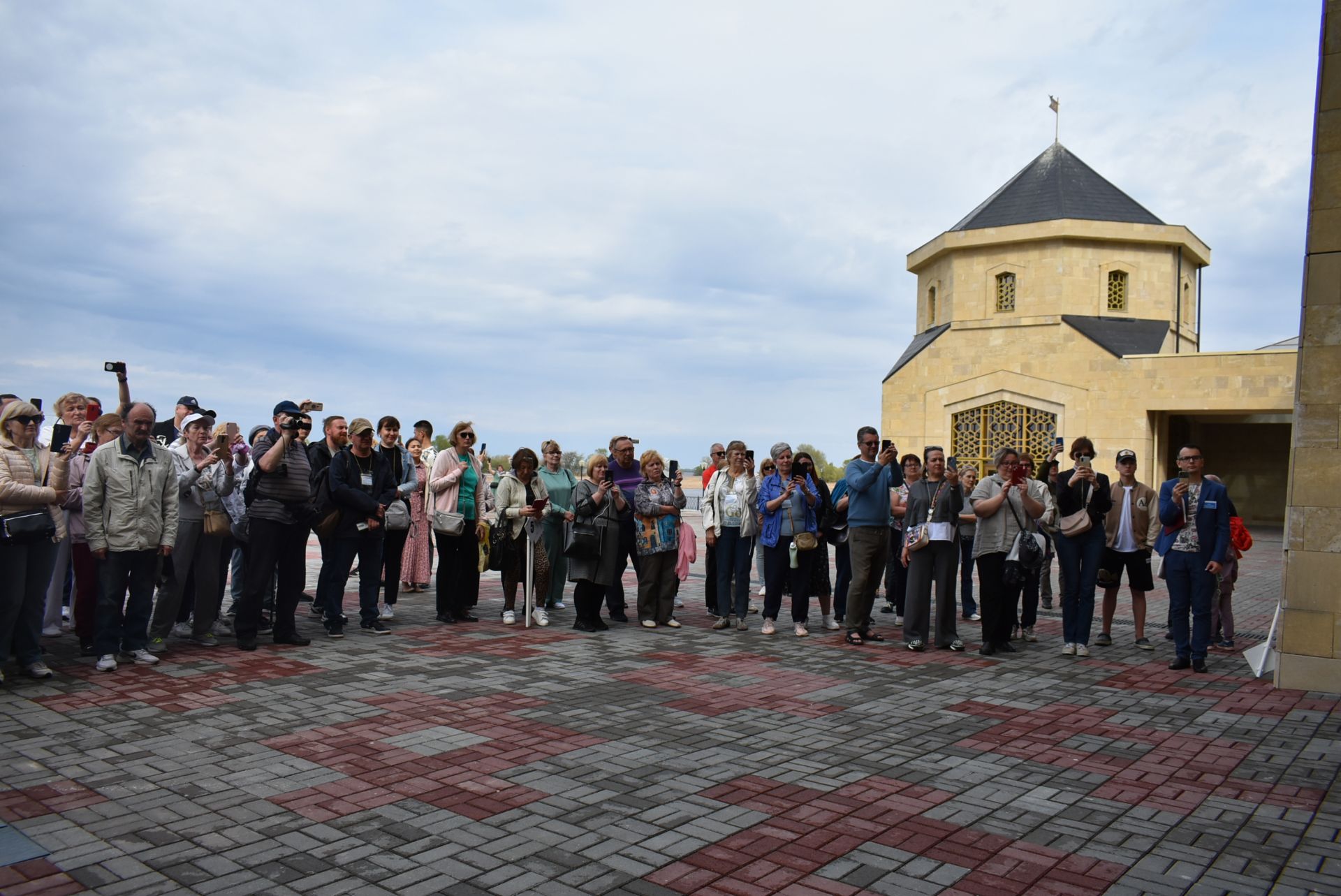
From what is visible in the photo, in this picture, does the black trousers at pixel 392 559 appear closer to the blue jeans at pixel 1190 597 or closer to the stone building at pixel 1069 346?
the blue jeans at pixel 1190 597

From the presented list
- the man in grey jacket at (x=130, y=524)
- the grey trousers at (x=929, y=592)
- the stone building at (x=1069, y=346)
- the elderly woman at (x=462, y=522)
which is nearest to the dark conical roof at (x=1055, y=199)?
the stone building at (x=1069, y=346)

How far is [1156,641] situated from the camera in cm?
1024

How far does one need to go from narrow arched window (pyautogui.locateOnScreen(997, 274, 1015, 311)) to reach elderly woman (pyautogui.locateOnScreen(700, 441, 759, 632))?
26.0 metres

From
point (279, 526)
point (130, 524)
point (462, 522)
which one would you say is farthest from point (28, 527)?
point (462, 522)

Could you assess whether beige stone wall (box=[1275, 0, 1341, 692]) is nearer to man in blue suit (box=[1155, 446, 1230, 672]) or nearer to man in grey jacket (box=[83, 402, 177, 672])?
man in blue suit (box=[1155, 446, 1230, 672])

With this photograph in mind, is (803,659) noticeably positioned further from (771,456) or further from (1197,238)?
(1197,238)

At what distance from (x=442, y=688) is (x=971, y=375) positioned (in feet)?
96.9

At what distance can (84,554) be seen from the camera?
27.0ft

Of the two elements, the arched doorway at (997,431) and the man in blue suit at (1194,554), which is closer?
the man in blue suit at (1194,554)

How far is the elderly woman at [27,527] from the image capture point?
6.89m

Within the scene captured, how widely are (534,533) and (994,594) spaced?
4.64m

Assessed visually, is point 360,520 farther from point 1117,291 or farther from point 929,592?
point 1117,291

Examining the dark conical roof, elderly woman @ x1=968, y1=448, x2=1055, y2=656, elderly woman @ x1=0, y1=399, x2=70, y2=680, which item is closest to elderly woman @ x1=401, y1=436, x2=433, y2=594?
elderly woman @ x1=0, y1=399, x2=70, y2=680

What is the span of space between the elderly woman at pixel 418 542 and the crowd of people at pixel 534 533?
1.61 meters
